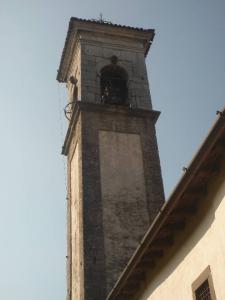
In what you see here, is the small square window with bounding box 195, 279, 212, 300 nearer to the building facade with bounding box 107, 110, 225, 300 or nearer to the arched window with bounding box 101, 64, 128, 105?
the building facade with bounding box 107, 110, 225, 300

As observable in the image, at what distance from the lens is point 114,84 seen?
58.3 ft

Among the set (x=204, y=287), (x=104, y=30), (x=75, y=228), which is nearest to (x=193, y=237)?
(x=204, y=287)

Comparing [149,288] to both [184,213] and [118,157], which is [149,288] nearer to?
[184,213]

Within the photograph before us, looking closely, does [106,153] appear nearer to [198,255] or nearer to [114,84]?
[114,84]

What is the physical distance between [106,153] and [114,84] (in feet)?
12.0

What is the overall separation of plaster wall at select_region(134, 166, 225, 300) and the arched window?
368 inches

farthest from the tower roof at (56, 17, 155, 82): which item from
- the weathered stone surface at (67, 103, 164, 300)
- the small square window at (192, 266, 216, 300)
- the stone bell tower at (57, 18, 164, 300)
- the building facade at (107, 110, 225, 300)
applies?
the small square window at (192, 266, 216, 300)

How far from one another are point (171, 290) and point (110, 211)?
594cm

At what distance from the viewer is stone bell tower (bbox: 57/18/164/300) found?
1309 cm

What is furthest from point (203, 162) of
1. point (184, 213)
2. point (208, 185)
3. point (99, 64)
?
→ point (99, 64)

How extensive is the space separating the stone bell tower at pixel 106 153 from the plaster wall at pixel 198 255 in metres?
4.31

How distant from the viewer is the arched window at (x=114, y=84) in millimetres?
17172

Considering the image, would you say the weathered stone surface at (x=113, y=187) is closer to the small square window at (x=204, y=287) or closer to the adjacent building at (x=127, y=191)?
the adjacent building at (x=127, y=191)

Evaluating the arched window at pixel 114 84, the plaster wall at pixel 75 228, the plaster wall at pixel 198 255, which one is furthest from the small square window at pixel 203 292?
the arched window at pixel 114 84
